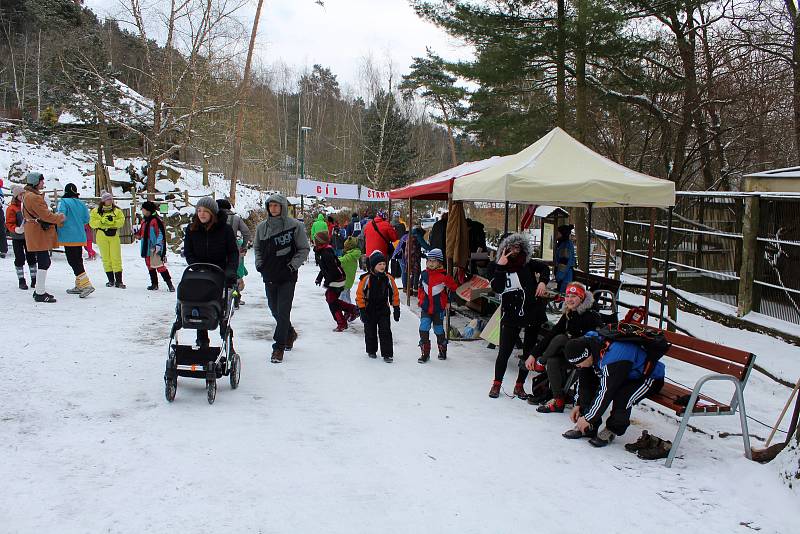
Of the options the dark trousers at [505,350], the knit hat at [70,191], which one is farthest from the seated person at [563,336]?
the knit hat at [70,191]

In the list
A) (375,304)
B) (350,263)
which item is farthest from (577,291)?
(350,263)

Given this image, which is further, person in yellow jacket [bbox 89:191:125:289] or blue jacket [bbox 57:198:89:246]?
person in yellow jacket [bbox 89:191:125:289]

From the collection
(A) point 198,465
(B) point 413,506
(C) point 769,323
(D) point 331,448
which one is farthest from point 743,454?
(C) point 769,323

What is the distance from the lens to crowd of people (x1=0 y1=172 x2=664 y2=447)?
4617 millimetres

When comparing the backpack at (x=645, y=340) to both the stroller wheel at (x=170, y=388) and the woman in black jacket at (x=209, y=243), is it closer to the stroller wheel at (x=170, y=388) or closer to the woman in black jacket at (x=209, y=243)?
the woman in black jacket at (x=209, y=243)

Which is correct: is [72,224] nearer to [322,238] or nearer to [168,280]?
[168,280]

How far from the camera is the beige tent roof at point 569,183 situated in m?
6.51

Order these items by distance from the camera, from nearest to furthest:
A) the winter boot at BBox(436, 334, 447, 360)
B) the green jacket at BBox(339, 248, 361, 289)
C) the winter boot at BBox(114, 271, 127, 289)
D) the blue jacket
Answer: the winter boot at BBox(436, 334, 447, 360)
the blue jacket
the green jacket at BBox(339, 248, 361, 289)
the winter boot at BBox(114, 271, 127, 289)

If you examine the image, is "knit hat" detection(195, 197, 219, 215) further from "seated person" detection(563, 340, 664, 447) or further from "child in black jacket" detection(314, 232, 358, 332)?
"seated person" detection(563, 340, 664, 447)

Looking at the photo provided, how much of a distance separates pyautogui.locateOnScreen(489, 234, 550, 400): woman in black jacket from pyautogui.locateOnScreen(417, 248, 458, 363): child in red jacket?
1209mm

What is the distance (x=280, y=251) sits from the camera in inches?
249

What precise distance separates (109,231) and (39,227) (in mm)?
1568

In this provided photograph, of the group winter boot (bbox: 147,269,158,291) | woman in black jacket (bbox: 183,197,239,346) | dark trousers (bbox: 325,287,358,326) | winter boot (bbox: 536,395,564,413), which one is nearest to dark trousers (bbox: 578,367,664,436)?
winter boot (bbox: 536,395,564,413)

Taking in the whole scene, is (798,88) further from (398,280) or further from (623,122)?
(398,280)
